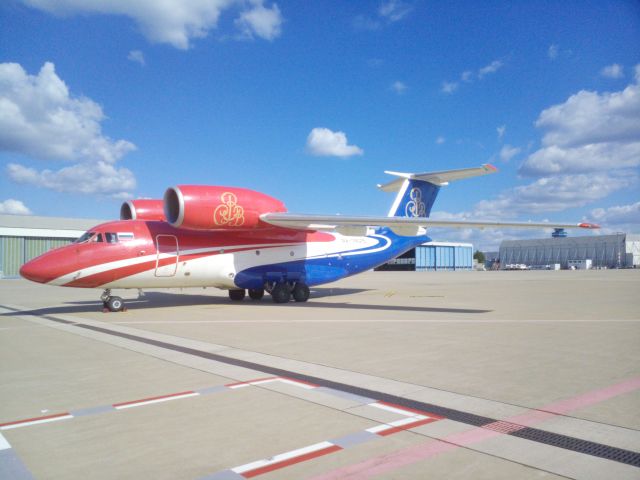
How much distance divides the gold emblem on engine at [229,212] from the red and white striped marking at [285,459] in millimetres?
12732

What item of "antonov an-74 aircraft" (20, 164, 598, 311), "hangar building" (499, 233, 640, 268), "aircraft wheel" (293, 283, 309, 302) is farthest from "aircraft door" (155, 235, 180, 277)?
"hangar building" (499, 233, 640, 268)

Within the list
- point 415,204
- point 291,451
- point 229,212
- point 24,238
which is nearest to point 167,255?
point 229,212

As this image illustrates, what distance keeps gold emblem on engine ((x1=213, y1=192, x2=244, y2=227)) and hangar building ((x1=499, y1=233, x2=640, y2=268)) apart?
10107cm

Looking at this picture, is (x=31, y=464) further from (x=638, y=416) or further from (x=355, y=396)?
(x=638, y=416)

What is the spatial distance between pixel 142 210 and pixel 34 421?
15133 millimetres

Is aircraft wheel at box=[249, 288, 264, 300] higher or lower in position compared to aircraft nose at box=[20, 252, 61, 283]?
lower

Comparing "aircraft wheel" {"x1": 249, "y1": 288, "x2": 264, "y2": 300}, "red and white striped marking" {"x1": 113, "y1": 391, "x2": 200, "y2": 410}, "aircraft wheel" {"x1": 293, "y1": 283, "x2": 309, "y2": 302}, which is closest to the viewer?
"red and white striped marking" {"x1": 113, "y1": 391, "x2": 200, "y2": 410}

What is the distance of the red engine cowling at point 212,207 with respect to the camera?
15.9 meters

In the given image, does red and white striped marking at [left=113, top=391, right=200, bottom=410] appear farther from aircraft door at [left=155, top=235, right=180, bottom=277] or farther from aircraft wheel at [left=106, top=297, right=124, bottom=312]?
aircraft wheel at [left=106, top=297, right=124, bottom=312]

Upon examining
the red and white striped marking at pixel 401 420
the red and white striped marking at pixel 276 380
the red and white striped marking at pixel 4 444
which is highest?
the red and white striped marking at pixel 401 420

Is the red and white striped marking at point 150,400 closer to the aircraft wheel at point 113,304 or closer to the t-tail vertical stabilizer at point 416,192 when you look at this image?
the aircraft wheel at point 113,304

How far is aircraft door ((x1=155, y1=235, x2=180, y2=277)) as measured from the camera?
16.6 meters

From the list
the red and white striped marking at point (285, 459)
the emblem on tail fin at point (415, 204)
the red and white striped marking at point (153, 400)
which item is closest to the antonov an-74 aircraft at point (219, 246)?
the emblem on tail fin at point (415, 204)

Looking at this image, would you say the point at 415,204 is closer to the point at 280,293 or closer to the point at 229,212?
the point at 280,293
